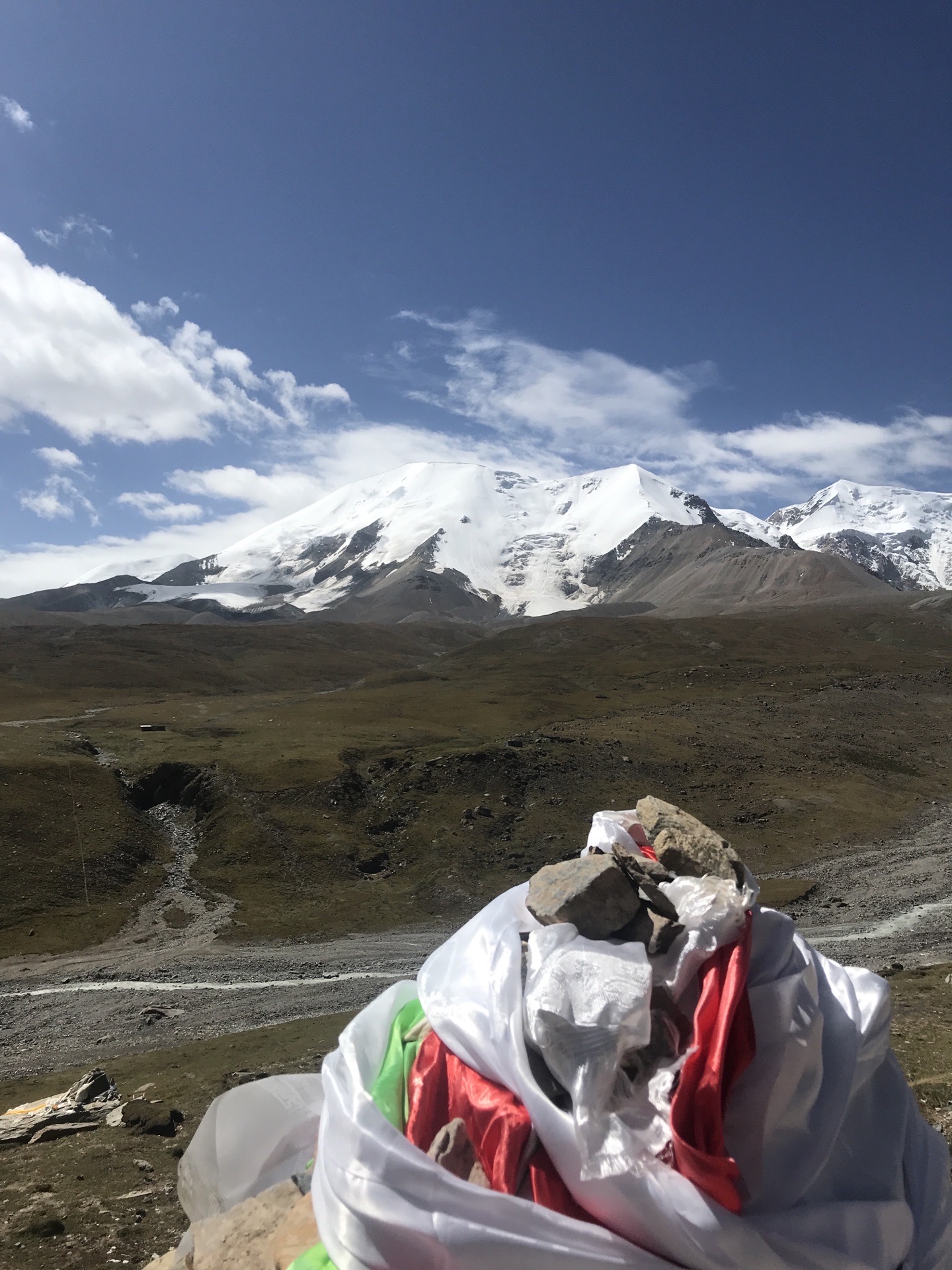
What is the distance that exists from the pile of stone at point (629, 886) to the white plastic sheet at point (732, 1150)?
0.24 meters

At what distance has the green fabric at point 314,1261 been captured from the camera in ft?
16.4

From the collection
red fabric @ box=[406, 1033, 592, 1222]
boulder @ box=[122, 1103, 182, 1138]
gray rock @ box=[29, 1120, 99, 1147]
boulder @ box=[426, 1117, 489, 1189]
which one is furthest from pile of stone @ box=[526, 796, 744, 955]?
gray rock @ box=[29, 1120, 99, 1147]

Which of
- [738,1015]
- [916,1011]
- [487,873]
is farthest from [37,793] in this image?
[738,1015]

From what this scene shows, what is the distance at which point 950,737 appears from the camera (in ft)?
193

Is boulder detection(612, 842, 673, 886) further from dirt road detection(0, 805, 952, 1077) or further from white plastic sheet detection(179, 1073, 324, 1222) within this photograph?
dirt road detection(0, 805, 952, 1077)

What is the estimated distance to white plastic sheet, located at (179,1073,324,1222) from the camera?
641cm

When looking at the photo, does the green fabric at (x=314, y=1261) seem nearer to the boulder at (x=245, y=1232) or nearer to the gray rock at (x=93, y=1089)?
the boulder at (x=245, y=1232)

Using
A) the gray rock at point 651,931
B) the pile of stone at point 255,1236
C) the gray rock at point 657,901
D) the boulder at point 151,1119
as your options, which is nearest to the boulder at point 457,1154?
the pile of stone at point 255,1236

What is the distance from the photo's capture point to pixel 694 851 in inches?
259

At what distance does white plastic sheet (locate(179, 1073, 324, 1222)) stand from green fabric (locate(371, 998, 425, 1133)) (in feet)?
4.18

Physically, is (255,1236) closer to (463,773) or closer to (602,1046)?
(602,1046)

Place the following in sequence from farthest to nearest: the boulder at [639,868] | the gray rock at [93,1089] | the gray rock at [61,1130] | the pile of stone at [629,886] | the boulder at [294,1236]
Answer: the gray rock at [93,1089]
the gray rock at [61,1130]
the boulder at [639,868]
the pile of stone at [629,886]
the boulder at [294,1236]

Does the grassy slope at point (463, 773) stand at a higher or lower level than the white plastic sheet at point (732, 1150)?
lower

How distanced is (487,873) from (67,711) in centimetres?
5082
